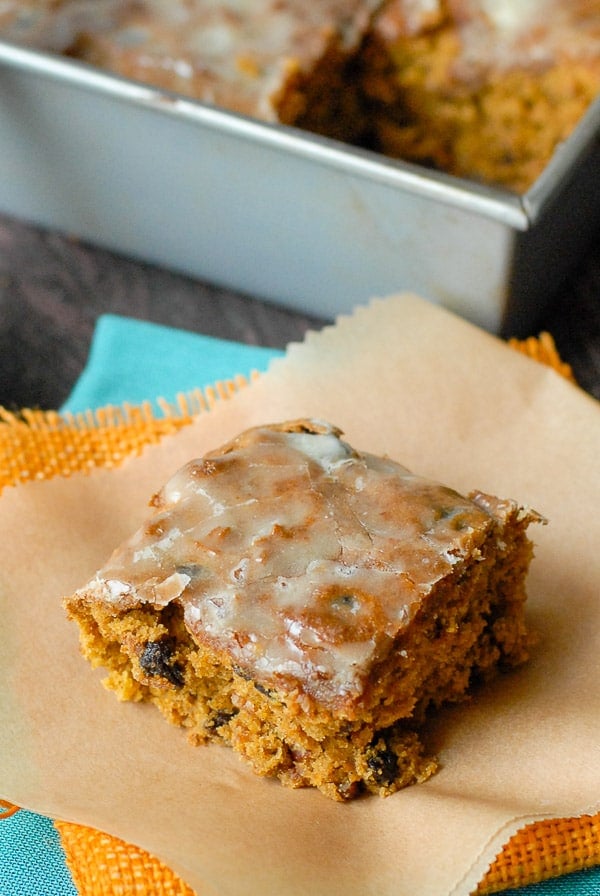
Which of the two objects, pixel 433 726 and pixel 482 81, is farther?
pixel 482 81

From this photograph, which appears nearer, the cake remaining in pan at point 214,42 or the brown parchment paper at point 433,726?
the brown parchment paper at point 433,726

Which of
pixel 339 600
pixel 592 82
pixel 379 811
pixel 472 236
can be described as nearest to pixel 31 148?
pixel 472 236

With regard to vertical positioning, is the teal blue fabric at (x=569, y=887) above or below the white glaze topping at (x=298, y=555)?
below

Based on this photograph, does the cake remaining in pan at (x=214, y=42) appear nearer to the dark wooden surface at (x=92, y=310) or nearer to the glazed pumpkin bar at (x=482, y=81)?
the glazed pumpkin bar at (x=482, y=81)

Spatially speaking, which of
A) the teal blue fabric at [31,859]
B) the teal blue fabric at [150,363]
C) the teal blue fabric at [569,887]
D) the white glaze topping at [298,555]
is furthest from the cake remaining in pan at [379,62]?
the teal blue fabric at [569,887]

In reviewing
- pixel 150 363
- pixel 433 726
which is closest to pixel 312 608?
pixel 433 726

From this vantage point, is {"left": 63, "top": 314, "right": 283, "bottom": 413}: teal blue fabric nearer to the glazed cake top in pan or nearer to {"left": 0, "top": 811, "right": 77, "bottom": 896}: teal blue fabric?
the glazed cake top in pan

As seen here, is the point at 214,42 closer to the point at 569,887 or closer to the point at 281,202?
the point at 281,202
